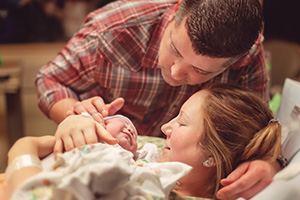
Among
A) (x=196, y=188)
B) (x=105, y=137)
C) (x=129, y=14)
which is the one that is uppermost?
(x=129, y=14)

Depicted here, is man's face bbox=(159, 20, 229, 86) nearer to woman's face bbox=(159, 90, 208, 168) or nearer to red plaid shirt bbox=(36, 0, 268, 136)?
woman's face bbox=(159, 90, 208, 168)

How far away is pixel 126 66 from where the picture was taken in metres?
1.56

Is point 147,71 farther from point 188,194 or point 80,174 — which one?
point 80,174

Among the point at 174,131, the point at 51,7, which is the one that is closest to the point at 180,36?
the point at 174,131

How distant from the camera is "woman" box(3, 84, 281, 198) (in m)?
1.09

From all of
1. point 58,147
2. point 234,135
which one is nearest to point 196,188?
point 234,135

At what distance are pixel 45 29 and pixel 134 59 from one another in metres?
2.37

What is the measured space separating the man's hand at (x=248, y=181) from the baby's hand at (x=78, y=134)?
0.33 meters

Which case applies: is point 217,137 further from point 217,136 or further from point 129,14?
point 129,14

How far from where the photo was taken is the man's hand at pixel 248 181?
101 cm

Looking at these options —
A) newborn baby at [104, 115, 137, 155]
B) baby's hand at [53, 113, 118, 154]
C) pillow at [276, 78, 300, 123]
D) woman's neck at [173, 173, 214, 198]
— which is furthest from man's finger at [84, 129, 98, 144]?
pillow at [276, 78, 300, 123]

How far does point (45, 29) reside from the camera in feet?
12.0

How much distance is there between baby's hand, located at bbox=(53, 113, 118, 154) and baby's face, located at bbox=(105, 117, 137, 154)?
157 millimetres

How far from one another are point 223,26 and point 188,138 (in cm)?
35
